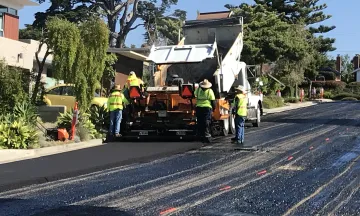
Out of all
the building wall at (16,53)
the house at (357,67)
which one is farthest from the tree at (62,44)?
the house at (357,67)

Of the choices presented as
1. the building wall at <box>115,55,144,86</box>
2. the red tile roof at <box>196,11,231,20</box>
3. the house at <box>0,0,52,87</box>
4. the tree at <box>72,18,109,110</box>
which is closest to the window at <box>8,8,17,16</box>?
the house at <box>0,0,52,87</box>

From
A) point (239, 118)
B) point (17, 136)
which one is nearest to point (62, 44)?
point (17, 136)

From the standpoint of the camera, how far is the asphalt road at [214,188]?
7.06 meters

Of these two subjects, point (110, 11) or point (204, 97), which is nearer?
point (204, 97)

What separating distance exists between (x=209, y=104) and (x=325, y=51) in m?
48.2

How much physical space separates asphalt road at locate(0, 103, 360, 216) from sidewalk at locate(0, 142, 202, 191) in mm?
396

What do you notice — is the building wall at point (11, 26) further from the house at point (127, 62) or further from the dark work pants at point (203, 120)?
the dark work pants at point (203, 120)

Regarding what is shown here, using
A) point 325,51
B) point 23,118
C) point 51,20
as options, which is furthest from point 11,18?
point 325,51

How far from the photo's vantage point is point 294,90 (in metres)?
50.6

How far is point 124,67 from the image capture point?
103ft

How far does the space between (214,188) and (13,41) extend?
688 inches

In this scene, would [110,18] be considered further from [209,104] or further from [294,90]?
[209,104]

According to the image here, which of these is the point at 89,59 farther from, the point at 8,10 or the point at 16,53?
the point at 8,10

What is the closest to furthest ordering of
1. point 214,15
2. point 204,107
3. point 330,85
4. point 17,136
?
point 17,136 → point 204,107 → point 214,15 → point 330,85
